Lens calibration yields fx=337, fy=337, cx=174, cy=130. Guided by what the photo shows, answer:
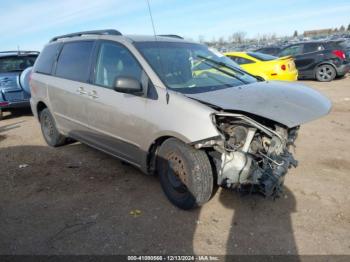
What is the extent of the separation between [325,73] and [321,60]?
0.56 meters

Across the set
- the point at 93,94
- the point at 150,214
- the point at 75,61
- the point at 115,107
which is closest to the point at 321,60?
the point at 75,61

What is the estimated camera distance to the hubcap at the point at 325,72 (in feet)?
45.3

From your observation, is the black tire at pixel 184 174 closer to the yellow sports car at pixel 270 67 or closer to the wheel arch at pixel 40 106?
the wheel arch at pixel 40 106

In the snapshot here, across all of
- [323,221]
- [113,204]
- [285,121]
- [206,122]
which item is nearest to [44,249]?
[113,204]

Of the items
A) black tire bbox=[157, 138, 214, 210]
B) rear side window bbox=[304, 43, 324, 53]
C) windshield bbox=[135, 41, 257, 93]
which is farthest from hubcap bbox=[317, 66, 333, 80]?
black tire bbox=[157, 138, 214, 210]

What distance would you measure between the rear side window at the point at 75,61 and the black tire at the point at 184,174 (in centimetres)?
183

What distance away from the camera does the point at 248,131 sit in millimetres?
3369

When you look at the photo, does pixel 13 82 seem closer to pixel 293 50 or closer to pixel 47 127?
pixel 47 127

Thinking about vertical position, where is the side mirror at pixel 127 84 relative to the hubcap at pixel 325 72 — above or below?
above

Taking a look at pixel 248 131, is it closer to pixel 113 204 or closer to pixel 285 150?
pixel 285 150

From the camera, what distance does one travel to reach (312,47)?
14.2 m

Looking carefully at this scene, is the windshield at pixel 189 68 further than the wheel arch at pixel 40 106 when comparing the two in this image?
No

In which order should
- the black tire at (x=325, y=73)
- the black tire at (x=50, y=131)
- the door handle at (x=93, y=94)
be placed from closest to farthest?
the door handle at (x=93, y=94) < the black tire at (x=50, y=131) < the black tire at (x=325, y=73)

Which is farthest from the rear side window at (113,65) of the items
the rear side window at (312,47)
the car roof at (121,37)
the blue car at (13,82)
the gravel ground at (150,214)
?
the rear side window at (312,47)
